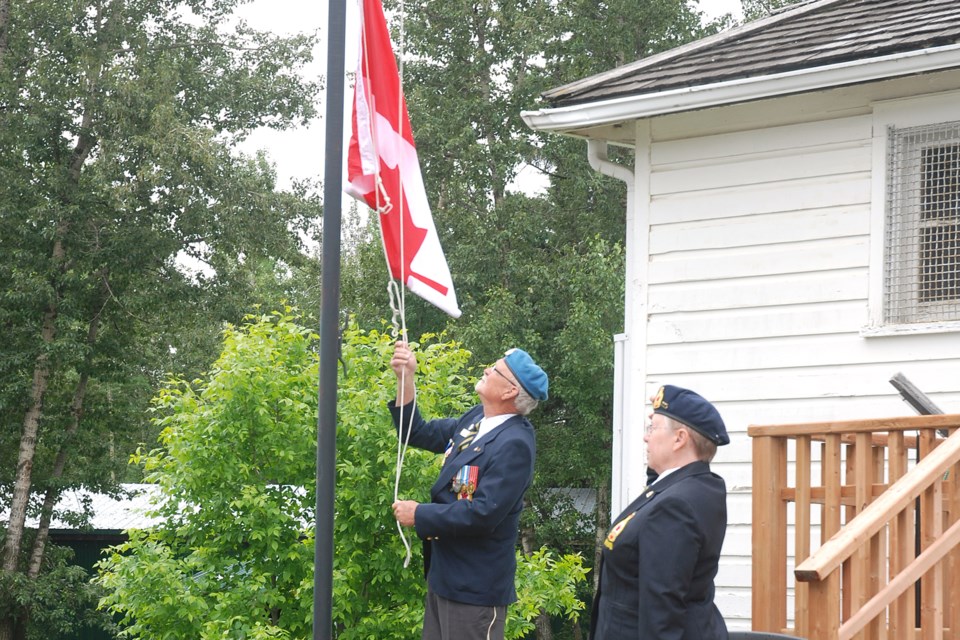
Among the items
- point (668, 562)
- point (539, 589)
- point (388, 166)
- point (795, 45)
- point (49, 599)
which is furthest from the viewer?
point (49, 599)

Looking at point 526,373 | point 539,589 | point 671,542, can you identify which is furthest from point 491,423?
point 539,589

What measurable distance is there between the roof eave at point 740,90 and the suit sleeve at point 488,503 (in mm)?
3627

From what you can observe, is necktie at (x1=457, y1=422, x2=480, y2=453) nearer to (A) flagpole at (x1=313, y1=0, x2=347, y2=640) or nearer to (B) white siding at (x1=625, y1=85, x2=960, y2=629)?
(A) flagpole at (x1=313, y1=0, x2=347, y2=640)

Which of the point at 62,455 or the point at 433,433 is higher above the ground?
the point at 433,433

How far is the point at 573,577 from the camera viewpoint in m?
10.6

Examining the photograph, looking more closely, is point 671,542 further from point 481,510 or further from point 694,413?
point 481,510

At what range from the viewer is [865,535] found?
4426 millimetres

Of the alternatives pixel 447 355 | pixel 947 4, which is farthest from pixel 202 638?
pixel 947 4

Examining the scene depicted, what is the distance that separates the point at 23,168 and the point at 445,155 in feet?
29.6

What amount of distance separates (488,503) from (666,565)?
3.83 ft

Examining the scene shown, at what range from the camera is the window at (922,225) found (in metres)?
7.38

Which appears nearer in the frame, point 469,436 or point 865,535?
point 865,535

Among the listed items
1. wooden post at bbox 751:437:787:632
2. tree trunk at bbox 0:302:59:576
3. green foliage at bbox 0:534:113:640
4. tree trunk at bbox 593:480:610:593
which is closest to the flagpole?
wooden post at bbox 751:437:787:632

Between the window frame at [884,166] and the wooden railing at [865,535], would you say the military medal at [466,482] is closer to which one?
the wooden railing at [865,535]
